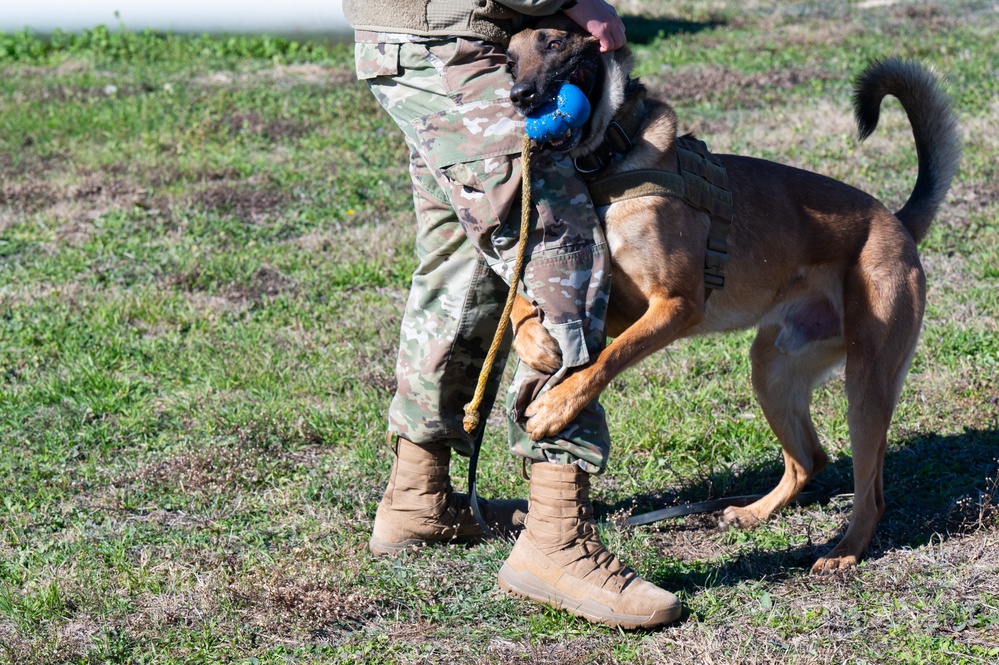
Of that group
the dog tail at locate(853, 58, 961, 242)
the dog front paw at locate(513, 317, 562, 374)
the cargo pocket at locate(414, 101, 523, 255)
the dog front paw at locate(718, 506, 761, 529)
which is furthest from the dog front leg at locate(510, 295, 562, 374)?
the dog tail at locate(853, 58, 961, 242)

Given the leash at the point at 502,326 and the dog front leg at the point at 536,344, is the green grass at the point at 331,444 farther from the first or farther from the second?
the dog front leg at the point at 536,344

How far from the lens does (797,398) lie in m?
3.58

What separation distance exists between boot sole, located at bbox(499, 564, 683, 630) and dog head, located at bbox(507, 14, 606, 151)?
4.01 ft

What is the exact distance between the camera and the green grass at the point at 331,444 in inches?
109

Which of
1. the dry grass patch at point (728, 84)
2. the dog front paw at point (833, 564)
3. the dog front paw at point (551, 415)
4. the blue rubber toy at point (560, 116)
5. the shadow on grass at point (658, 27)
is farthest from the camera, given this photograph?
the shadow on grass at point (658, 27)

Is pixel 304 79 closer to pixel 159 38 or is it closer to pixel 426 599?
pixel 159 38

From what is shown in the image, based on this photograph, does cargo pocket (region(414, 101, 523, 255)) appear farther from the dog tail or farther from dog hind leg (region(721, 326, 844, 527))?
the dog tail

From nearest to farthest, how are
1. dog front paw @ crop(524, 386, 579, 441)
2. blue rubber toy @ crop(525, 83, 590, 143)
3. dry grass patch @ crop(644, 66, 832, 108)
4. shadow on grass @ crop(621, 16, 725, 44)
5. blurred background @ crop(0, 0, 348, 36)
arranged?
blue rubber toy @ crop(525, 83, 590, 143) → dog front paw @ crop(524, 386, 579, 441) → dry grass patch @ crop(644, 66, 832, 108) → blurred background @ crop(0, 0, 348, 36) → shadow on grass @ crop(621, 16, 725, 44)

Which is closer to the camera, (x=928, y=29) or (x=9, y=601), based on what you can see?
(x=9, y=601)

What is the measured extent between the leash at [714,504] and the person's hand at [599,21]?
1539 mm

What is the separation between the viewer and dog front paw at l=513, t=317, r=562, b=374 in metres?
2.70

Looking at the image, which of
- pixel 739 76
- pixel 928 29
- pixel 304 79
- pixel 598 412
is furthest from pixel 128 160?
pixel 928 29

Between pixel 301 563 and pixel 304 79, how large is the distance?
9.78 meters

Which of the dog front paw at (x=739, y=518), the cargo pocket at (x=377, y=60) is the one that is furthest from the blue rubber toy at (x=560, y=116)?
the dog front paw at (x=739, y=518)
